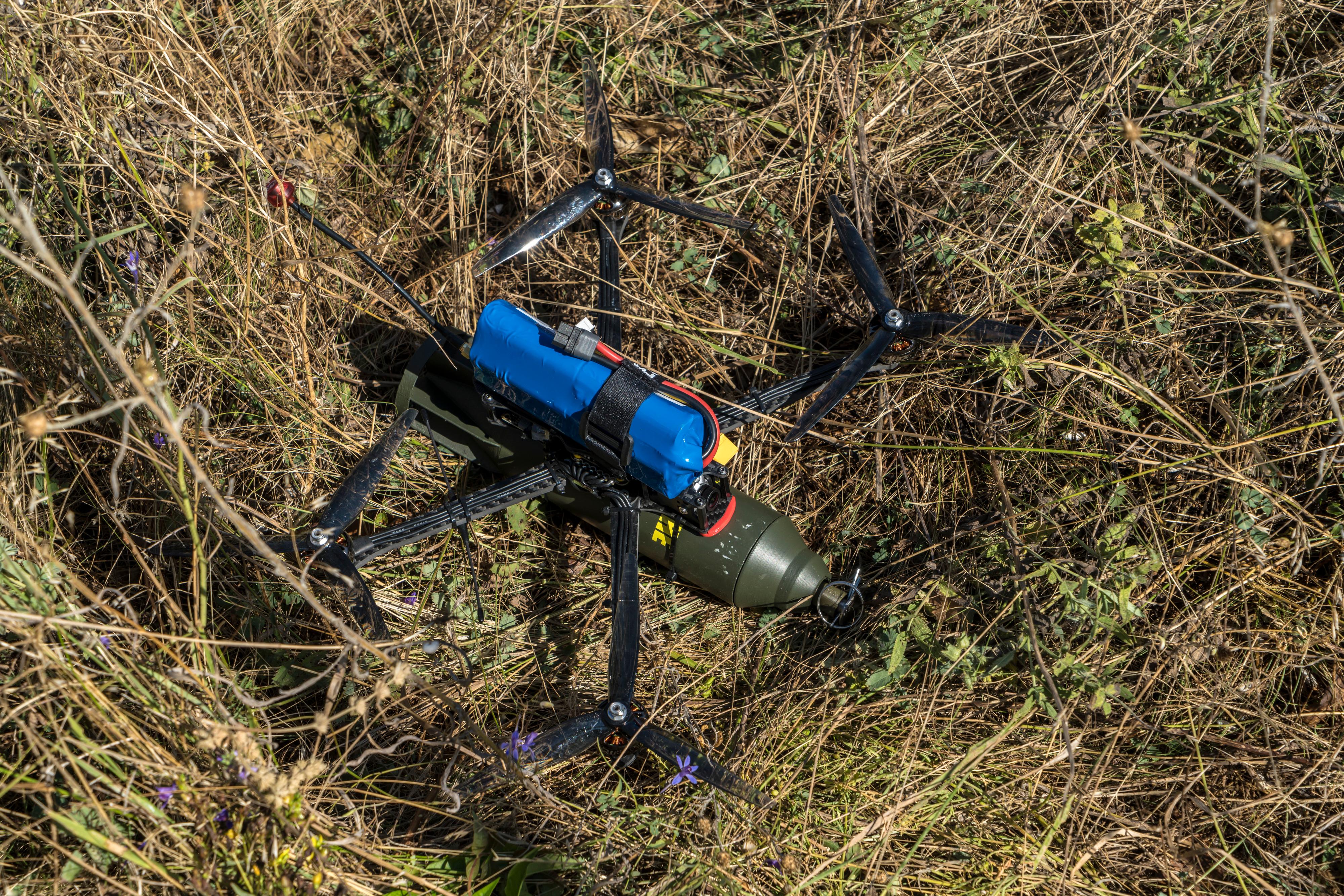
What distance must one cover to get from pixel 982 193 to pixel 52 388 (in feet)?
13.0

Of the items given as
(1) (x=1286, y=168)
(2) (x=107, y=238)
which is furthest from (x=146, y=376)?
(1) (x=1286, y=168)

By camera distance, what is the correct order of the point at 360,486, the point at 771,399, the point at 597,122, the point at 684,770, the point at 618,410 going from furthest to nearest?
the point at 597,122 < the point at 771,399 < the point at 360,486 < the point at 684,770 < the point at 618,410

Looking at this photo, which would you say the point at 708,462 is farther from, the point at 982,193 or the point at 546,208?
the point at 982,193

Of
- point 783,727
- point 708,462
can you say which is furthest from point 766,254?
point 783,727

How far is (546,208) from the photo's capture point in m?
3.68

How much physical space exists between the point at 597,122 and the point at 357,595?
2192mm

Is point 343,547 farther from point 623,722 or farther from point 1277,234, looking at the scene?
point 1277,234

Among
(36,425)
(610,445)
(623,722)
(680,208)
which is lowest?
(623,722)

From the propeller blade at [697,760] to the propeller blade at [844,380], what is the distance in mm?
1223

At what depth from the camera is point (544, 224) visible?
3623mm

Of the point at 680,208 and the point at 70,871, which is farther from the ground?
the point at 680,208

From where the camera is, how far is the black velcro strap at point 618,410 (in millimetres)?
2967

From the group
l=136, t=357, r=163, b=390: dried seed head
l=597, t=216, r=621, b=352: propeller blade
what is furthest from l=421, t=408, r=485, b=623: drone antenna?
l=136, t=357, r=163, b=390: dried seed head

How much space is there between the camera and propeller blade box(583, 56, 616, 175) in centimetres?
373
